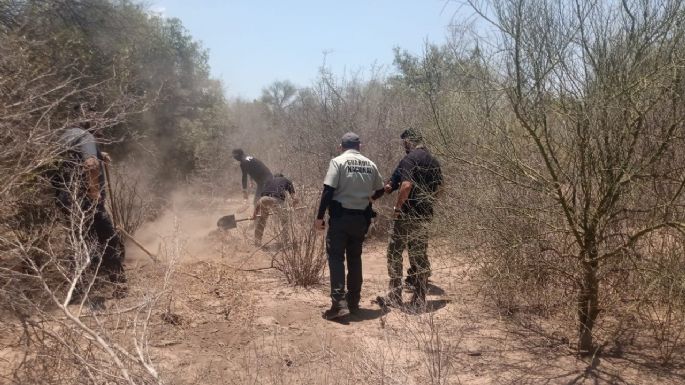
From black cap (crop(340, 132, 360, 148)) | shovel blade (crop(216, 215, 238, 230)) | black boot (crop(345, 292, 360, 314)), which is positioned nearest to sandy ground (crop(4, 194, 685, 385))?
black boot (crop(345, 292, 360, 314))

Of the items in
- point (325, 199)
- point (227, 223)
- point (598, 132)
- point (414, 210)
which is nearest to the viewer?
point (598, 132)

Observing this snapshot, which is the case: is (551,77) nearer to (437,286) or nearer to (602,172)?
(602,172)

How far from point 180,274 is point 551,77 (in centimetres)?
406

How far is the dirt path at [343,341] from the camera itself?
3.64 meters

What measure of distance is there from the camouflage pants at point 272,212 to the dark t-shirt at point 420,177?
130 cm

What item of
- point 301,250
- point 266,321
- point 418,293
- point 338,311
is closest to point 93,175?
point 266,321

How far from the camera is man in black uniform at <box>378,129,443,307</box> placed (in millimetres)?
5004

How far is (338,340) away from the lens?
4395 millimetres

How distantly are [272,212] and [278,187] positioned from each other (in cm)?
86

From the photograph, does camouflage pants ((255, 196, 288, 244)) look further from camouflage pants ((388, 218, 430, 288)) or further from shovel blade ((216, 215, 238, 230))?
shovel blade ((216, 215, 238, 230))

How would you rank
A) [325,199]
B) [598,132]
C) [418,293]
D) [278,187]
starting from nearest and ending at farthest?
[598,132], [325,199], [418,293], [278,187]

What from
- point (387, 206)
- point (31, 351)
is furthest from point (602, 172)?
point (387, 206)

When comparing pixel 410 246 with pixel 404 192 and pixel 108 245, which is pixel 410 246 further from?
pixel 108 245

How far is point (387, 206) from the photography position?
27.1 feet
